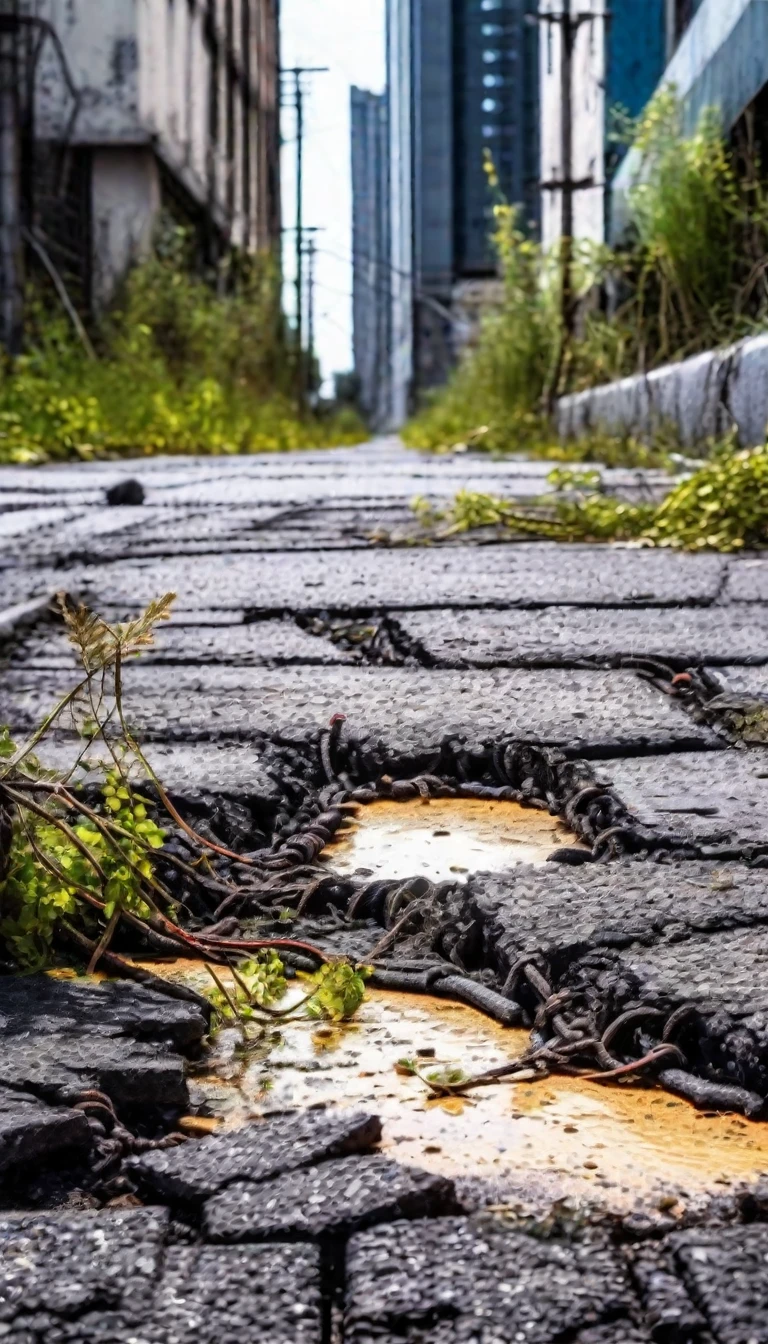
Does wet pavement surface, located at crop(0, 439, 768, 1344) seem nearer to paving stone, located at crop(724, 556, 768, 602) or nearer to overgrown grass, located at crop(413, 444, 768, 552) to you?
paving stone, located at crop(724, 556, 768, 602)

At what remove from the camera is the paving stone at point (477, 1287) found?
84 centimetres

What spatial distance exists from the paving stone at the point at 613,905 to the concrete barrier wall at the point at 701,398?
3.94 metres

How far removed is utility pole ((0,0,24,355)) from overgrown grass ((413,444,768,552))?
8.97 meters

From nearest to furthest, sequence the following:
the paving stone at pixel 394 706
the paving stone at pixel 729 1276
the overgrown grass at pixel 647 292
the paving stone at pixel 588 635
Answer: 1. the paving stone at pixel 729 1276
2. the paving stone at pixel 394 706
3. the paving stone at pixel 588 635
4. the overgrown grass at pixel 647 292

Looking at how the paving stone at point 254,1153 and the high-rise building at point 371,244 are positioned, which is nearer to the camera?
the paving stone at point 254,1153

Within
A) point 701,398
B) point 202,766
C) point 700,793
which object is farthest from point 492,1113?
point 701,398

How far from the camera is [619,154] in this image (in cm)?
1278

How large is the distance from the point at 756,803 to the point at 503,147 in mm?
33485

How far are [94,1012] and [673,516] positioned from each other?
3.36 metres

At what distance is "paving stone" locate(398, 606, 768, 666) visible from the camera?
104 inches

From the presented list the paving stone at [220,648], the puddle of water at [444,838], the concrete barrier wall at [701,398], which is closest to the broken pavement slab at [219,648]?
the paving stone at [220,648]

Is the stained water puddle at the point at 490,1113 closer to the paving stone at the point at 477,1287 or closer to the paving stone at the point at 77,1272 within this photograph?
the paving stone at the point at 477,1287

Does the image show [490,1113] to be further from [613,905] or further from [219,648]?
[219,648]

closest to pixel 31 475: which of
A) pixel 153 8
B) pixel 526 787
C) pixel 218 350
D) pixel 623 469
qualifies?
pixel 623 469
